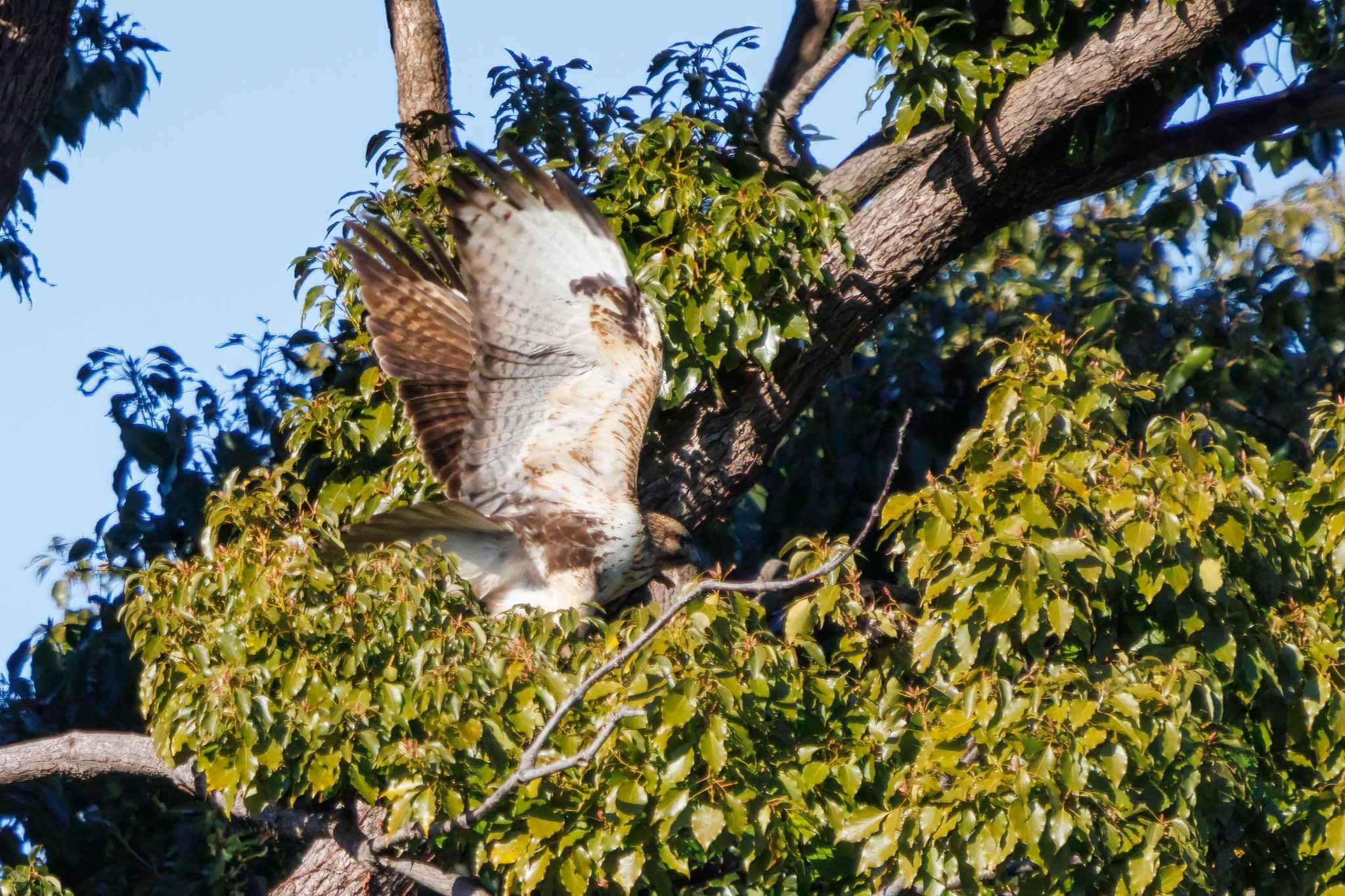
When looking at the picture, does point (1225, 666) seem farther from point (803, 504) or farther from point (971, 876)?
point (803, 504)

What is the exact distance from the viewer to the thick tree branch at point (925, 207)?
543cm

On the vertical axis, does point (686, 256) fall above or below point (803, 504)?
above

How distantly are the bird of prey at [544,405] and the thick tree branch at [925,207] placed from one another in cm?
67

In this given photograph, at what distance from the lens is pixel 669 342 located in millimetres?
5055

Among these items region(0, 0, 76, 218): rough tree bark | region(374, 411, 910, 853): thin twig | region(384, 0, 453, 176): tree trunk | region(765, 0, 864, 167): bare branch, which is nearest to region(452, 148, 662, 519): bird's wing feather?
region(765, 0, 864, 167): bare branch

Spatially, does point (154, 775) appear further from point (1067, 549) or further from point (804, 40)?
point (804, 40)

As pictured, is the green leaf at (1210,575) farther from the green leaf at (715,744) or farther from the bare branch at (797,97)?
the bare branch at (797,97)

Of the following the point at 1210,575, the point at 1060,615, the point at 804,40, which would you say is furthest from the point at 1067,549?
the point at 804,40

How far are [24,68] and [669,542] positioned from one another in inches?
93.2

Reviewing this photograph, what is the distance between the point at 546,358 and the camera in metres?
4.88

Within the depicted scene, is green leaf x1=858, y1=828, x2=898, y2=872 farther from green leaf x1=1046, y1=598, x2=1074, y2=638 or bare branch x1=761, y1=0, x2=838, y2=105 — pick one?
bare branch x1=761, y1=0, x2=838, y2=105

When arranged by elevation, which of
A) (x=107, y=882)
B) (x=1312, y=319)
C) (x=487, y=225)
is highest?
(x=487, y=225)

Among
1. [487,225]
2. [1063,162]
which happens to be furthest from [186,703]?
[1063,162]

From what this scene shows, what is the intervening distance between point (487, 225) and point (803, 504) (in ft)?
6.42
